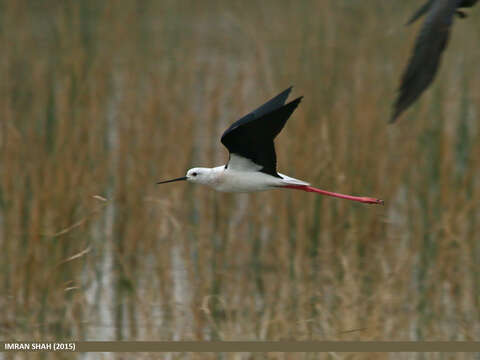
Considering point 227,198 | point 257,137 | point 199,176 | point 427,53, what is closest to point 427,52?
point 427,53

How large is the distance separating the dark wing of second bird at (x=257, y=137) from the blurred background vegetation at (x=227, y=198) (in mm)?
1111

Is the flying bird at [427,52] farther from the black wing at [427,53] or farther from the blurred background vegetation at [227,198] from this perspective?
the blurred background vegetation at [227,198]

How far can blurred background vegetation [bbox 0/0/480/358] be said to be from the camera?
3178mm

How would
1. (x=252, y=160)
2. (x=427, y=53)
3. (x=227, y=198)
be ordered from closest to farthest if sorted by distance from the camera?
1. (x=427, y=53)
2. (x=252, y=160)
3. (x=227, y=198)

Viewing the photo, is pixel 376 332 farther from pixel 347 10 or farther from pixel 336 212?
pixel 347 10

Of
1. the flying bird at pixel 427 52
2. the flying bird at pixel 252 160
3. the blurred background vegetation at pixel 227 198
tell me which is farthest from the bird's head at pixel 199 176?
the blurred background vegetation at pixel 227 198

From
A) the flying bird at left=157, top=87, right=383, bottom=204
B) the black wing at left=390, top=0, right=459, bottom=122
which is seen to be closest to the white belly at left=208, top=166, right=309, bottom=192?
the flying bird at left=157, top=87, right=383, bottom=204

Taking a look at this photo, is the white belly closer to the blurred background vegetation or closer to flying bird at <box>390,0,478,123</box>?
flying bird at <box>390,0,478,123</box>

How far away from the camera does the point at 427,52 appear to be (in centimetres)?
174

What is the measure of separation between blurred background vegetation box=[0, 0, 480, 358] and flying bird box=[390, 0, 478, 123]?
1.26 metres

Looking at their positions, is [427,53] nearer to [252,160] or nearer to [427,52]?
[427,52]

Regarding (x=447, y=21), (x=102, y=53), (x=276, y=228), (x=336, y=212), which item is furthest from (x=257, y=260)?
(x=447, y=21)

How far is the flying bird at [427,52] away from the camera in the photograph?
1665 mm

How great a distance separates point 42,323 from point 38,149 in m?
0.86
